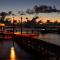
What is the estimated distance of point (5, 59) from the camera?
16266mm

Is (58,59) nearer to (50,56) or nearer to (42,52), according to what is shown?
(50,56)

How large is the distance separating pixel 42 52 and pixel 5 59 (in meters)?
Result: 4.58

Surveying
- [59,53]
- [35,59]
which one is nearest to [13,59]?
[35,59]

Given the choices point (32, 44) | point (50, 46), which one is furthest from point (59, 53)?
point (32, 44)

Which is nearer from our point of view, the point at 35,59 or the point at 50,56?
the point at 35,59

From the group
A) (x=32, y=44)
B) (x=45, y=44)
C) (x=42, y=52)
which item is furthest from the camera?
(x=32, y=44)

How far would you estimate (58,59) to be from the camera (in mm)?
13867

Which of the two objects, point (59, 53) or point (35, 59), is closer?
point (59, 53)

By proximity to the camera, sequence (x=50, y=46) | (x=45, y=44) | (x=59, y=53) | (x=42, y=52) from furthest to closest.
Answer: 1. (x=42, y=52)
2. (x=45, y=44)
3. (x=50, y=46)
4. (x=59, y=53)

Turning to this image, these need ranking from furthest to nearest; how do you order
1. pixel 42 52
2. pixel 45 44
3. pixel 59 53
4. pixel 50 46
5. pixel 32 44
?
1. pixel 32 44
2. pixel 42 52
3. pixel 45 44
4. pixel 50 46
5. pixel 59 53

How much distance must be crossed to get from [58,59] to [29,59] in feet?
9.93

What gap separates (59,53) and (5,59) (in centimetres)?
457

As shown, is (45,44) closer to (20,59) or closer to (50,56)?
(50,56)

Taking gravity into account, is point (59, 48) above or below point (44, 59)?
above
